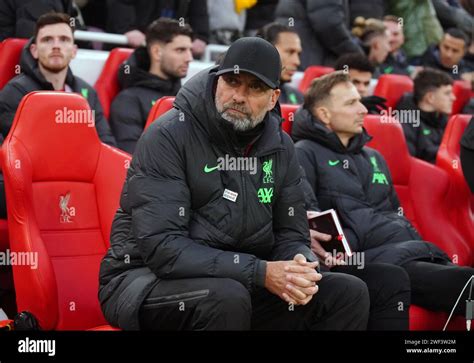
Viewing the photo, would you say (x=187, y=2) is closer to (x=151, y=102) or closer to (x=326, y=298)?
(x=151, y=102)

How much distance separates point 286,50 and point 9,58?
2.04 m

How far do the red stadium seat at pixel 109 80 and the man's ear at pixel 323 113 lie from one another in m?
1.65

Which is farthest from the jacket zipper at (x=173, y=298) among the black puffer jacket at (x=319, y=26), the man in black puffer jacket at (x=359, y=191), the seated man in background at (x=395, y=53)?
the seated man in background at (x=395, y=53)

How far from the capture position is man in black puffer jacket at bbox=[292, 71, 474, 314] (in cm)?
507

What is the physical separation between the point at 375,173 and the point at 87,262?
1.71 m

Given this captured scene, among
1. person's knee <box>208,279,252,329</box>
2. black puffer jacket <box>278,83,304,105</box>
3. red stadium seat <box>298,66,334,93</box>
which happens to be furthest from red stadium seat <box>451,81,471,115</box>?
person's knee <box>208,279,252,329</box>

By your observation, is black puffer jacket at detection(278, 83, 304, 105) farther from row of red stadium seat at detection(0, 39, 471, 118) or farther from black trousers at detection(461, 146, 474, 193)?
black trousers at detection(461, 146, 474, 193)

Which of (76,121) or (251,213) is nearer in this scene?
(251,213)

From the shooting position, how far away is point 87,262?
190 inches

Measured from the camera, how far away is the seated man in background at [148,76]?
6469mm

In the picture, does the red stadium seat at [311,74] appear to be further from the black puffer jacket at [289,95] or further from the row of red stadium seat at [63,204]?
the row of red stadium seat at [63,204]

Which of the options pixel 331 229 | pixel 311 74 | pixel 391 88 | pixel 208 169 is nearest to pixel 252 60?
pixel 208 169

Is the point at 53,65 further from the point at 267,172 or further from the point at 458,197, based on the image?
the point at 458,197

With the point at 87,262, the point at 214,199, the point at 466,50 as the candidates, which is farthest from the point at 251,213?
the point at 466,50
